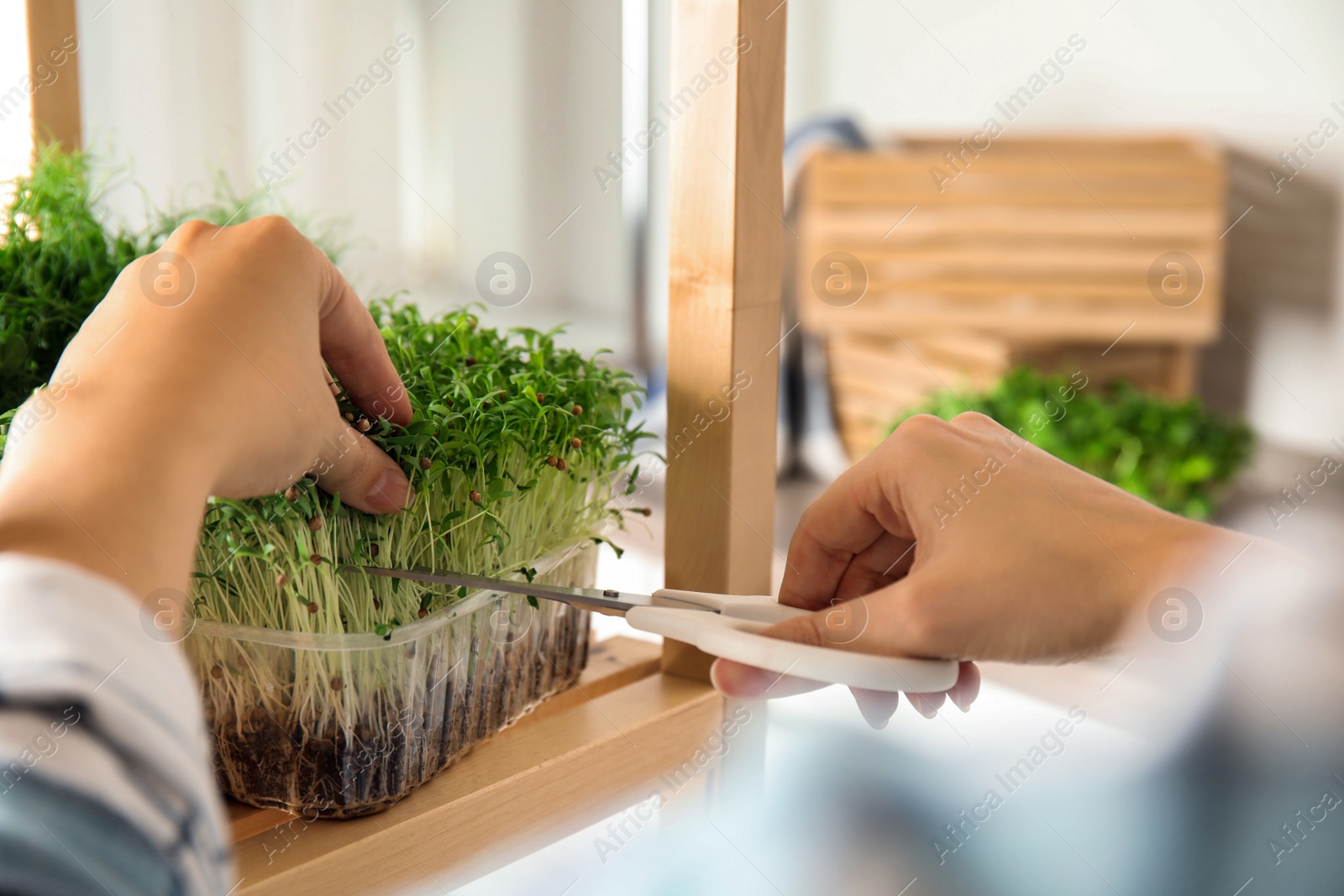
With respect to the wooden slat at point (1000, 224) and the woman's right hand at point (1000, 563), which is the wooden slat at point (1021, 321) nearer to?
the wooden slat at point (1000, 224)

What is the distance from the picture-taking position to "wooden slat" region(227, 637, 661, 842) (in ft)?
1.96

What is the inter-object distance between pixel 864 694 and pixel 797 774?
0.22m

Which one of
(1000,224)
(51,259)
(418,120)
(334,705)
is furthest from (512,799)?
(418,120)

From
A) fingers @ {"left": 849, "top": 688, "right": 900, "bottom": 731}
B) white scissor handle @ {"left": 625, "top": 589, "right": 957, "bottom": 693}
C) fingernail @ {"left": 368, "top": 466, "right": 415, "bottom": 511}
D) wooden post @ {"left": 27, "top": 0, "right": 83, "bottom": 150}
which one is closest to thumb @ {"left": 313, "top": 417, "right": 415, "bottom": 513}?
fingernail @ {"left": 368, "top": 466, "right": 415, "bottom": 511}

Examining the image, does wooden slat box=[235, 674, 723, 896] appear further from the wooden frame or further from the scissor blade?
the scissor blade

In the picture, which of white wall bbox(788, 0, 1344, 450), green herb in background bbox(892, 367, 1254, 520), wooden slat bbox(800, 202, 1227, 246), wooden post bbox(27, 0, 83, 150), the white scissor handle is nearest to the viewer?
the white scissor handle

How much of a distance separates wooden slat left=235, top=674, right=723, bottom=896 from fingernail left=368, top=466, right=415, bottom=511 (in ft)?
0.51

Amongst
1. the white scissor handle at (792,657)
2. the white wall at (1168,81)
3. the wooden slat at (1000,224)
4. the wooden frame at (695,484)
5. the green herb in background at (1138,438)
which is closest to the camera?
the white scissor handle at (792,657)

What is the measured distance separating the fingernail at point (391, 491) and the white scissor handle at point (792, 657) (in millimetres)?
116

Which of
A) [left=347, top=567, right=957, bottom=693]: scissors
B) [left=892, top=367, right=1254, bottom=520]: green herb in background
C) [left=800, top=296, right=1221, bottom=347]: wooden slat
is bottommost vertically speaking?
[left=892, top=367, right=1254, bottom=520]: green herb in background

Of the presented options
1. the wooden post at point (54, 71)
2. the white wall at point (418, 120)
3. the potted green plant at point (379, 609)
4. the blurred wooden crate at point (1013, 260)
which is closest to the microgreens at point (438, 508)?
the potted green plant at point (379, 609)

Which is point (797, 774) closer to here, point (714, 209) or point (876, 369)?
point (714, 209)

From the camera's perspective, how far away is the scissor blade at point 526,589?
464 millimetres

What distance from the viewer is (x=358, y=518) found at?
A: 46 centimetres
